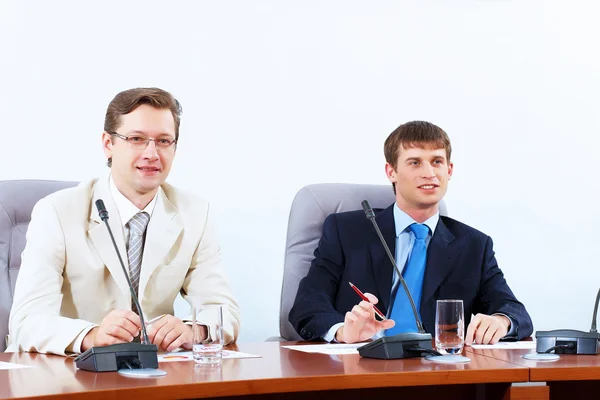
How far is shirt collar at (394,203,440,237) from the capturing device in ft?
9.22

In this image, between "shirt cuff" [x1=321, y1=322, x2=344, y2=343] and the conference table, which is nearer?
the conference table

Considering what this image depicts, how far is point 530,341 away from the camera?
247 cm

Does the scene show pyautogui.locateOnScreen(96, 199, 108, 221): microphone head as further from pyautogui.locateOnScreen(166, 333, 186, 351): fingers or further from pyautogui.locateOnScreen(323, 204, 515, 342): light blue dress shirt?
pyautogui.locateOnScreen(323, 204, 515, 342): light blue dress shirt

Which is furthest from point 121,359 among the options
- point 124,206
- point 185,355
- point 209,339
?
point 124,206

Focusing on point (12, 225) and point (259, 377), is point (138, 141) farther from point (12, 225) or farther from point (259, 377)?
point (259, 377)

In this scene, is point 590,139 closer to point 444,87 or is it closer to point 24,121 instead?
point 444,87

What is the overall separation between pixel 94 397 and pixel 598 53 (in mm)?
3242

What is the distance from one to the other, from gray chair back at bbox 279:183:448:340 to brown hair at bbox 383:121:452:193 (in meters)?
0.16

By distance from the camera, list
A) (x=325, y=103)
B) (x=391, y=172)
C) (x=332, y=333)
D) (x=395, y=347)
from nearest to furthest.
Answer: (x=395, y=347), (x=332, y=333), (x=391, y=172), (x=325, y=103)

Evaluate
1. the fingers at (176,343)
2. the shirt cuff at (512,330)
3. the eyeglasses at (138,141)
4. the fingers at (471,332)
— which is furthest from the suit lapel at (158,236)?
the shirt cuff at (512,330)

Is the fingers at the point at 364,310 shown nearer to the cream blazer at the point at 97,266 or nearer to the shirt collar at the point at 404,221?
the cream blazer at the point at 97,266

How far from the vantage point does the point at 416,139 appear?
9.41 ft

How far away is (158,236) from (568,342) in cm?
113

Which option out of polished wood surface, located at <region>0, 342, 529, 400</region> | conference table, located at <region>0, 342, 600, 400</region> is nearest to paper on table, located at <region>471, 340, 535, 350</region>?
conference table, located at <region>0, 342, 600, 400</region>
